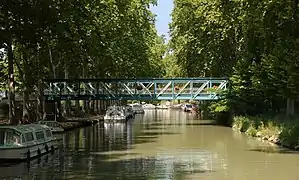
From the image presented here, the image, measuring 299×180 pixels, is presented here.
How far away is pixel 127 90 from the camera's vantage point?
65125 mm

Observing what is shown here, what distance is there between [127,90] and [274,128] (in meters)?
26.0

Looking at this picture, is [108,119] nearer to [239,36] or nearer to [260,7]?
[239,36]

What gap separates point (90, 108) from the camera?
8712cm

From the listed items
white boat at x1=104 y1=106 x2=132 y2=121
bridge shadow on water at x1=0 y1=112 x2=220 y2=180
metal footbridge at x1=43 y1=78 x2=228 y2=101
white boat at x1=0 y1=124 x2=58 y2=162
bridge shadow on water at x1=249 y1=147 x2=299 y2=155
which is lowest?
bridge shadow on water at x1=0 y1=112 x2=220 y2=180

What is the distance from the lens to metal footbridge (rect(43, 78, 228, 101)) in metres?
63.7

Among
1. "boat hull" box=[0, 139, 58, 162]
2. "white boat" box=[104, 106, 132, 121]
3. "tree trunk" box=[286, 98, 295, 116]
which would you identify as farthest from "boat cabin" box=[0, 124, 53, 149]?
"white boat" box=[104, 106, 132, 121]

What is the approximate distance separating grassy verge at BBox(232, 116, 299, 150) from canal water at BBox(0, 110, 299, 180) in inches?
38.5

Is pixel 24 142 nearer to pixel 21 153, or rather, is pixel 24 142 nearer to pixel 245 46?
pixel 21 153

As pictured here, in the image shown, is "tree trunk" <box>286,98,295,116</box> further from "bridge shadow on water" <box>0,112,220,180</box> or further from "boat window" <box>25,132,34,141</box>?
"boat window" <box>25,132,34,141</box>

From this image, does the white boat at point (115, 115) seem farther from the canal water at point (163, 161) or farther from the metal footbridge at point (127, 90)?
the canal water at point (163, 161)

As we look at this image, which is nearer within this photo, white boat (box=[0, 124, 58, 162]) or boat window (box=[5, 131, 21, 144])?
white boat (box=[0, 124, 58, 162])

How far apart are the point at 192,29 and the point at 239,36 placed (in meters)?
9.16

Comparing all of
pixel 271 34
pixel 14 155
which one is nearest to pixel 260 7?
pixel 271 34

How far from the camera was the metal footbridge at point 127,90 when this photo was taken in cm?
6369
